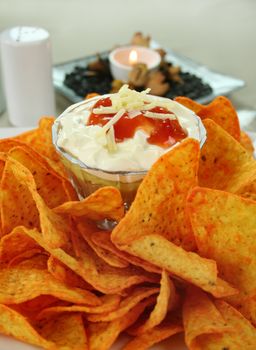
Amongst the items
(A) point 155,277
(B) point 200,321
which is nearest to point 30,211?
(A) point 155,277

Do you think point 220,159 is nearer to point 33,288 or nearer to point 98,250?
point 98,250

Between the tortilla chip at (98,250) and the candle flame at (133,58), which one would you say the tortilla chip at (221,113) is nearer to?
the tortilla chip at (98,250)

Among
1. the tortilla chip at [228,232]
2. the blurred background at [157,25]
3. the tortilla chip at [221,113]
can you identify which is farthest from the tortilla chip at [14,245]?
the blurred background at [157,25]

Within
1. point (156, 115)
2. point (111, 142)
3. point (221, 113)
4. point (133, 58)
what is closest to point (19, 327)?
point (111, 142)

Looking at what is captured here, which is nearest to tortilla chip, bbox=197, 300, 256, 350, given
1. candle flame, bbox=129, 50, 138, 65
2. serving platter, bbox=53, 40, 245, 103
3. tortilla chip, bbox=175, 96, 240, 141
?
tortilla chip, bbox=175, 96, 240, 141

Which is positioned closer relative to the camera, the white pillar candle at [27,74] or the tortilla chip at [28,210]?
the tortilla chip at [28,210]
